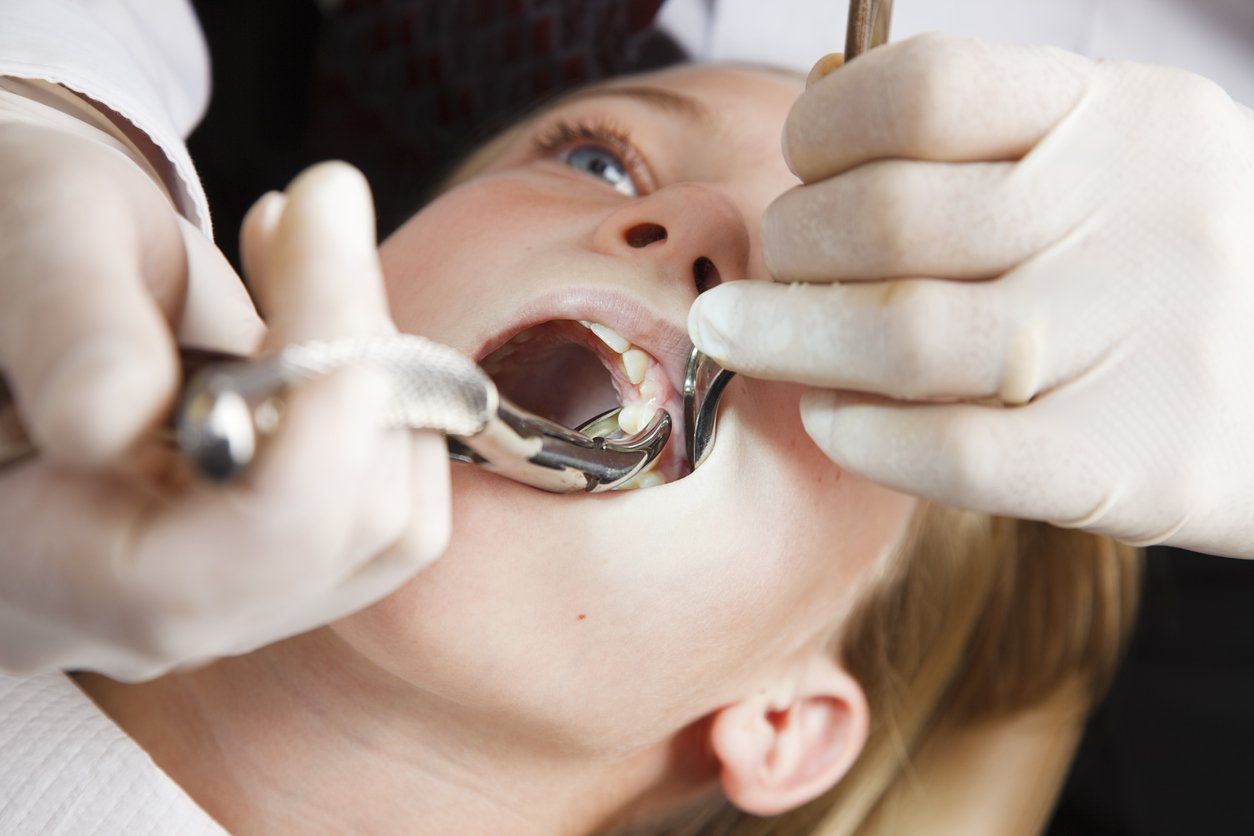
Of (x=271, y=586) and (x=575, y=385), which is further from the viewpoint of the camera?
(x=575, y=385)

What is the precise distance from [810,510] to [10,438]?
49 cm

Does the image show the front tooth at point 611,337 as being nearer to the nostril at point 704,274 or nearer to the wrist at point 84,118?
the nostril at point 704,274

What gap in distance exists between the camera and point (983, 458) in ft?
2.01

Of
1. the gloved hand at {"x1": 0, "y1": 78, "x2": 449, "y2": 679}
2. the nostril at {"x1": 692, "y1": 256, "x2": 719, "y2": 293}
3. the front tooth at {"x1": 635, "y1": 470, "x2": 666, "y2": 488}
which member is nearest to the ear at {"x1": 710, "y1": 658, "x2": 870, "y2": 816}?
the front tooth at {"x1": 635, "y1": 470, "x2": 666, "y2": 488}

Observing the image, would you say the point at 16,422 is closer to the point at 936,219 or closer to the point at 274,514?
the point at 274,514

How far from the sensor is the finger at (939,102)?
1.95 feet

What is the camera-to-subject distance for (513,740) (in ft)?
2.65

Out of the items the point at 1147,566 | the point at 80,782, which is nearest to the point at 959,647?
the point at 1147,566

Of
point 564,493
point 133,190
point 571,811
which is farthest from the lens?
point 571,811

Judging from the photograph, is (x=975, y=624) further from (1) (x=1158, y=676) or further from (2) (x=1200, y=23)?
(2) (x=1200, y=23)

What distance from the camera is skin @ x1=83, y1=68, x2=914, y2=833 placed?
69cm

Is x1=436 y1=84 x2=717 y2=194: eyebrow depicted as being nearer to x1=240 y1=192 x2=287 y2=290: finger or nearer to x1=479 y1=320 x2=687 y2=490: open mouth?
x1=479 y1=320 x2=687 y2=490: open mouth

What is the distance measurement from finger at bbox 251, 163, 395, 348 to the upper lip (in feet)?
0.64

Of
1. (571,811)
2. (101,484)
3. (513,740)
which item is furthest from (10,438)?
(571,811)
